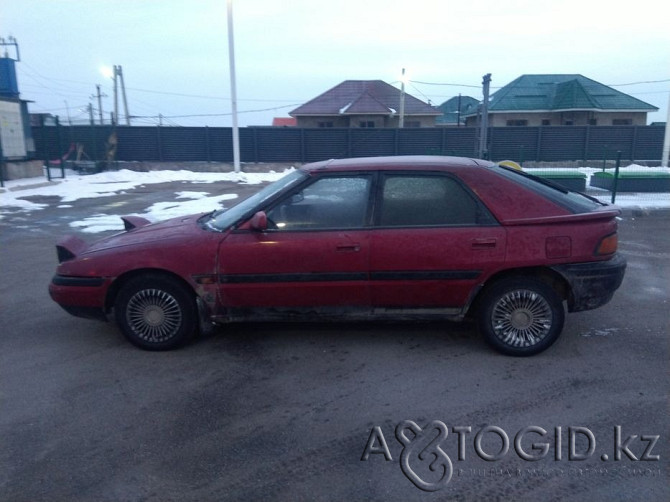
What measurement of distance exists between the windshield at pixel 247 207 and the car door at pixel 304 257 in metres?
0.14

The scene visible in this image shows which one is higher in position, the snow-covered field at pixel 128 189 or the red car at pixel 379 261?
the red car at pixel 379 261

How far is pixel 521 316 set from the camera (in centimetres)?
429

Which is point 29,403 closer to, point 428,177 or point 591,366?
point 428,177

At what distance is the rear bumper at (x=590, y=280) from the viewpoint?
426 cm

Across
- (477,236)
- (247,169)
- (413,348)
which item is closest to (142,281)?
(413,348)

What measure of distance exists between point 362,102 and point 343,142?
9276 mm

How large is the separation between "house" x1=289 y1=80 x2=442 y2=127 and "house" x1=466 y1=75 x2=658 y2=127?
4.53 metres

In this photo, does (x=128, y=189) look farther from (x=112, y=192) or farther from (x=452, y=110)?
(x=452, y=110)

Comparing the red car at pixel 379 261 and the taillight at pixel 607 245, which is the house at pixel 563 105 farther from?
the red car at pixel 379 261

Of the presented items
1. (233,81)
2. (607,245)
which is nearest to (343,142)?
(233,81)

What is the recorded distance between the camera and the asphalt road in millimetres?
2863

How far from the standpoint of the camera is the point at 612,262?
14.3 feet

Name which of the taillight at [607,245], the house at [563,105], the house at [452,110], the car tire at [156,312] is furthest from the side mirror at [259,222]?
the house at [452,110]

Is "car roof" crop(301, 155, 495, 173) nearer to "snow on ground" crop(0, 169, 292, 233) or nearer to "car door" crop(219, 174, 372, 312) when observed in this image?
"car door" crop(219, 174, 372, 312)
